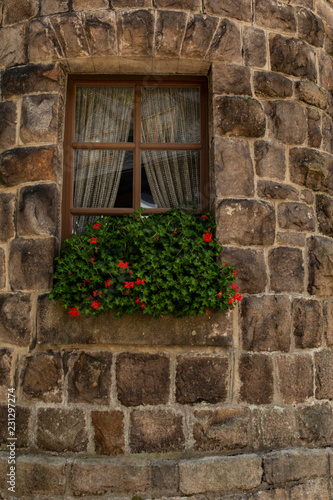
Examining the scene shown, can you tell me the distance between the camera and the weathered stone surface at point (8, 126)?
314 centimetres

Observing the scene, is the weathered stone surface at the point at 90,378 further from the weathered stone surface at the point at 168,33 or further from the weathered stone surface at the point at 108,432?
the weathered stone surface at the point at 168,33

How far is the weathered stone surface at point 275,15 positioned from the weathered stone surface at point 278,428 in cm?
257

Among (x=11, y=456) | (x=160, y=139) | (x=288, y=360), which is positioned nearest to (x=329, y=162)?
(x=160, y=139)

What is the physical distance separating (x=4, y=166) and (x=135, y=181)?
863mm

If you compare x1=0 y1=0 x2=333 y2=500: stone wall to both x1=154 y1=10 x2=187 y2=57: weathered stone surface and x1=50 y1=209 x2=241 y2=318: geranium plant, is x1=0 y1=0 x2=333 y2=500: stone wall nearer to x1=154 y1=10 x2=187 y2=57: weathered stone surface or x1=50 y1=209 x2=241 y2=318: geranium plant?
x1=154 y1=10 x2=187 y2=57: weathered stone surface

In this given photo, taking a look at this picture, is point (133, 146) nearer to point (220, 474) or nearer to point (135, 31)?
point (135, 31)

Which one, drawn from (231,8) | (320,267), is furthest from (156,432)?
(231,8)

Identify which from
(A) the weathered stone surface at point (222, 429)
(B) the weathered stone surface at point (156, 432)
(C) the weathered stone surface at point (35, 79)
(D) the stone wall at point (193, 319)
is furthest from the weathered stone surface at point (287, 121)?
(B) the weathered stone surface at point (156, 432)

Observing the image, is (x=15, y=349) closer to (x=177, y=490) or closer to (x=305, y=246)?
(x=177, y=490)

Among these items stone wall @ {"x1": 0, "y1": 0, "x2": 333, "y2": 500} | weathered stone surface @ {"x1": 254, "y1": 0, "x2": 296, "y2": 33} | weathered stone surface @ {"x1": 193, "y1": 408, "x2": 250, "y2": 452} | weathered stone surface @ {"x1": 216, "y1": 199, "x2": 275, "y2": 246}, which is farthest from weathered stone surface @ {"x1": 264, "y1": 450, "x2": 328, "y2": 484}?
weathered stone surface @ {"x1": 254, "y1": 0, "x2": 296, "y2": 33}

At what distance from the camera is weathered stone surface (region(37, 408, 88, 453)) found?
9.09 feet

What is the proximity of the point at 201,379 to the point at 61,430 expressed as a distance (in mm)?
871

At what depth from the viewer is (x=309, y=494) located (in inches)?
113

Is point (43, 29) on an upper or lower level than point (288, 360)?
upper
